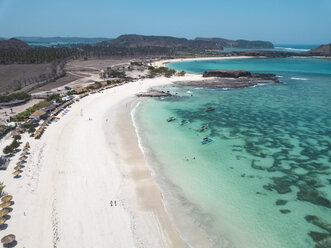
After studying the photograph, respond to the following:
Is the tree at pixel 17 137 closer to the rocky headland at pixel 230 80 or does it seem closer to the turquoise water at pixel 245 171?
the turquoise water at pixel 245 171

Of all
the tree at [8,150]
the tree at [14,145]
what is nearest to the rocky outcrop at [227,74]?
the tree at [14,145]

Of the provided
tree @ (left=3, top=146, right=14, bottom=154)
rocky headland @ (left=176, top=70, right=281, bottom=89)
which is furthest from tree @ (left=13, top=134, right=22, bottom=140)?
→ rocky headland @ (left=176, top=70, right=281, bottom=89)

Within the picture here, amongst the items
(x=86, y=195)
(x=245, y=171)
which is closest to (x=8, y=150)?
(x=86, y=195)

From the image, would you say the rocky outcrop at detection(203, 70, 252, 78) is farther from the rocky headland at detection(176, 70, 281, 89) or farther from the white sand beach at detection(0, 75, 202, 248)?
the white sand beach at detection(0, 75, 202, 248)

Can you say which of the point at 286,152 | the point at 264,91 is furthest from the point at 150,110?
the point at 264,91

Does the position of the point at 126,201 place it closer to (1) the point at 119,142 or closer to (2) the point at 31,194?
(2) the point at 31,194
